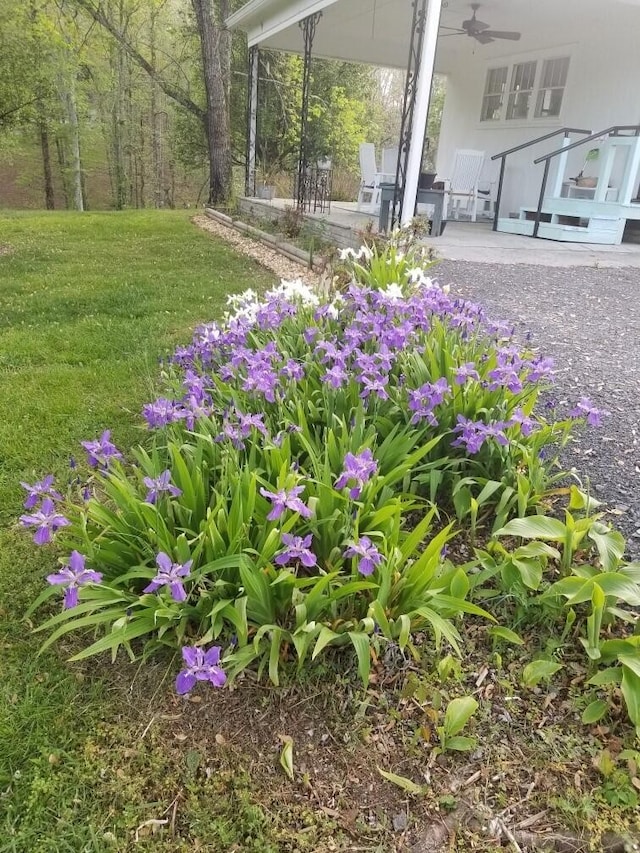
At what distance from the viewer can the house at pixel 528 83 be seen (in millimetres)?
8039

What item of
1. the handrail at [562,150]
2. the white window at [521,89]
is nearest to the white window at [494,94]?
the white window at [521,89]

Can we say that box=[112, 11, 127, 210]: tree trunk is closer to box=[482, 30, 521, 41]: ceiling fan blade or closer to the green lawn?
box=[482, 30, 521, 41]: ceiling fan blade

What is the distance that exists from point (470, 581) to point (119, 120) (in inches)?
1039

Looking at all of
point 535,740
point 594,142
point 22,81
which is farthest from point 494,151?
point 22,81

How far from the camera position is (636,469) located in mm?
2496

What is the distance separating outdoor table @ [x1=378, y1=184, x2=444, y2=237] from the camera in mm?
7324

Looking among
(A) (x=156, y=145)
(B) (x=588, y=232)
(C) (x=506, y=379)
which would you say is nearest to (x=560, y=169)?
(B) (x=588, y=232)

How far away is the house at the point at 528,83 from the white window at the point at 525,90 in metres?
0.02

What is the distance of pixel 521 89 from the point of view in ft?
35.4

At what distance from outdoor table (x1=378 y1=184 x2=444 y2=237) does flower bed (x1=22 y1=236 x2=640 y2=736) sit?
5161 millimetres

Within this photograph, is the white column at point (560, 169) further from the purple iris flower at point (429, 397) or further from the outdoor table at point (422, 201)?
the purple iris flower at point (429, 397)

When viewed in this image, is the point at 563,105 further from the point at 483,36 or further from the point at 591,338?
the point at 591,338

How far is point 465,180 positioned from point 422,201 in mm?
3098

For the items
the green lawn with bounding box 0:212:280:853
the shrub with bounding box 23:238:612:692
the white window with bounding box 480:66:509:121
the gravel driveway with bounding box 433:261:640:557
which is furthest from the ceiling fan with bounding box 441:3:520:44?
the shrub with bounding box 23:238:612:692
